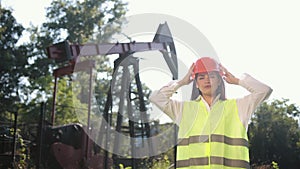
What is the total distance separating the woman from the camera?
2270mm

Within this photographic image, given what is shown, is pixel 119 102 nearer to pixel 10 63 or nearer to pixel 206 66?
pixel 206 66

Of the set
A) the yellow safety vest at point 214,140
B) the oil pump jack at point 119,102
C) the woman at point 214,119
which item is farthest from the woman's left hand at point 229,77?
the oil pump jack at point 119,102

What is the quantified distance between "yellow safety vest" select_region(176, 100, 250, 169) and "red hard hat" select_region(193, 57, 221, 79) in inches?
7.0

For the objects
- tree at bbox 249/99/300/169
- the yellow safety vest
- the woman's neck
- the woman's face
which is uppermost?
the woman's face

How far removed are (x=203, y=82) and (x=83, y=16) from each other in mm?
18930

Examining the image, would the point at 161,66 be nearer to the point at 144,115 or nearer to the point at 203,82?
the point at 144,115

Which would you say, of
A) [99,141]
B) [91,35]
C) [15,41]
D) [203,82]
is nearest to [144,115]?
[99,141]

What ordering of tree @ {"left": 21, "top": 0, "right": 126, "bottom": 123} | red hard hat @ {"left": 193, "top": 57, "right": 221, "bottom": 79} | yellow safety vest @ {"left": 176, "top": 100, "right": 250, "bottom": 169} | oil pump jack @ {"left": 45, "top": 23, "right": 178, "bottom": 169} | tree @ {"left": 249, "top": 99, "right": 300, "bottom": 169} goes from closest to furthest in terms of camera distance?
yellow safety vest @ {"left": 176, "top": 100, "right": 250, "bottom": 169}, red hard hat @ {"left": 193, "top": 57, "right": 221, "bottom": 79}, oil pump jack @ {"left": 45, "top": 23, "right": 178, "bottom": 169}, tree @ {"left": 249, "top": 99, "right": 300, "bottom": 169}, tree @ {"left": 21, "top": 0, "right": 126, "bottom": 123}

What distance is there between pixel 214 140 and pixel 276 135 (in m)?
7.86

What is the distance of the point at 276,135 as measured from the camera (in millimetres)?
9727

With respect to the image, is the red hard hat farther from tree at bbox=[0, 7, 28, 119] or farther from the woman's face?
tree at bbox=[0, 7, 28, 119]

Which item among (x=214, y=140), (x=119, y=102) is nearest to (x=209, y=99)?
(x=214, y=140)

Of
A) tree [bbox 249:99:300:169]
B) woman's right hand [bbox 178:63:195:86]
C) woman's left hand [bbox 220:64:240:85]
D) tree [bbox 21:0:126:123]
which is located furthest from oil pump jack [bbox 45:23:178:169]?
tree [bbox 21:0:126:123]

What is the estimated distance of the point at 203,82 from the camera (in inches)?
95.0
